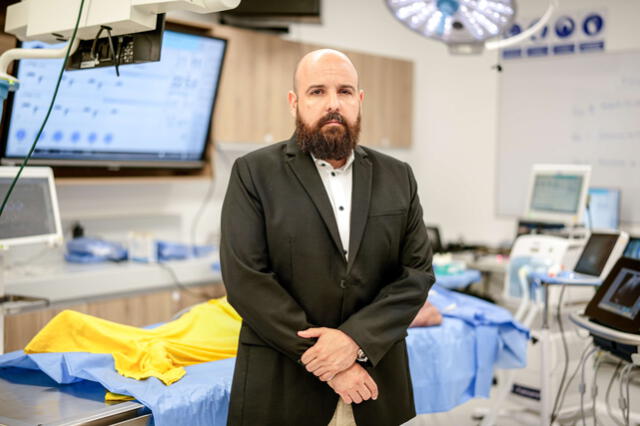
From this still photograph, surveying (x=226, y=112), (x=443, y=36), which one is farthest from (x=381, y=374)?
(x=226, y=112)

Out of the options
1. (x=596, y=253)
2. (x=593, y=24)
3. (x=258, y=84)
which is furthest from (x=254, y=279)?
(x=593, y=24)

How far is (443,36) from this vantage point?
302 cm

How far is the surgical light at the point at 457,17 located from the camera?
275 cm

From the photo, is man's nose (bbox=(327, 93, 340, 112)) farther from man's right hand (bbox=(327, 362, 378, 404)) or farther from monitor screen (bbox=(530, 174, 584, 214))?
monitor screen (bbox=(530, 174, 584, 214))

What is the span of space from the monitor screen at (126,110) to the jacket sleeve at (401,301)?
82.3 inches

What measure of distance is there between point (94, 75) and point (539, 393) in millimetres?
2835

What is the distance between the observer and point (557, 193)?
12.8 ft

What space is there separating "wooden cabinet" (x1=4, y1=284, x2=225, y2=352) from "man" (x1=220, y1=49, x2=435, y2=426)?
5.67 feet

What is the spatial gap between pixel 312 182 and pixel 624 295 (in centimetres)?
147

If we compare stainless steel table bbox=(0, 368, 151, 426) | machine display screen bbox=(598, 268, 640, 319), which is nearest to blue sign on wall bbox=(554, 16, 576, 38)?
machine display screen bbox=(598, 268, 640, 319)

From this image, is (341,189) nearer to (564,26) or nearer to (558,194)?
(558,194)

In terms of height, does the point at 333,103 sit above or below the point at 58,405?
above

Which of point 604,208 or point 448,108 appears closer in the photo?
point 604,208

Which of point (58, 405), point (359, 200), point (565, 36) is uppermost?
point (565, 36)
